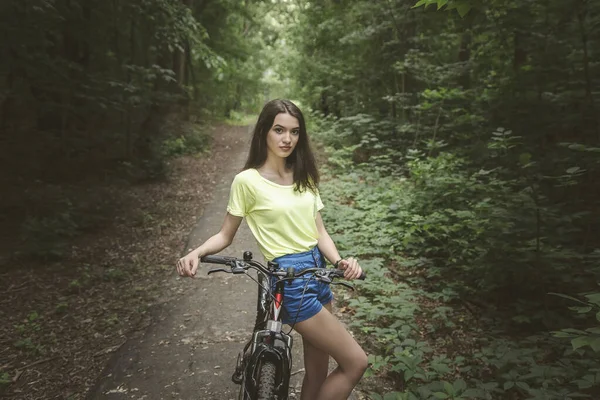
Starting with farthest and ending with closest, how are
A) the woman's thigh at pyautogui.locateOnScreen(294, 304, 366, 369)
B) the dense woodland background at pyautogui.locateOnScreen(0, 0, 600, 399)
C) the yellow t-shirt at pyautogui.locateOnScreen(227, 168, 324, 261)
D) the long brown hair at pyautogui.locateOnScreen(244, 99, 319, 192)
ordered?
the dense woodland background at pyautogui.locateOnScreen(0, 0, 600, 399) < the long brown hair at pyautogui.locateOnScreen(244, 99, 319, 192) < the yellow t-shirt at pyautogui.locateOnScreen(227, 168, 324, 261) < the woman's thigh at pyautogui.locateOnScreen(294, 304, 366, 369)

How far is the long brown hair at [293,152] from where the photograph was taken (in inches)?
87.5

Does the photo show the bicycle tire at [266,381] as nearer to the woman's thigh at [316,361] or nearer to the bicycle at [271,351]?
the bicycle at [271,351]

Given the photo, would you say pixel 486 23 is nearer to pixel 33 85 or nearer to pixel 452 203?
pixel 452 203

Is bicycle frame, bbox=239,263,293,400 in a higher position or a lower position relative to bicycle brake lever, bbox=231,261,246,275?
lower

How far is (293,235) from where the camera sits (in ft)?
7.07

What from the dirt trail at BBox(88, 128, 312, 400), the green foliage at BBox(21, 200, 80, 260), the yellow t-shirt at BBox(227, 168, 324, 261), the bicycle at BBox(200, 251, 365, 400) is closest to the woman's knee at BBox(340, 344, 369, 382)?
the bicycle at BBox(200, 251, 365, 400)

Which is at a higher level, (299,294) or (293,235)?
(293,235)

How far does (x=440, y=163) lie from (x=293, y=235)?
5886mm

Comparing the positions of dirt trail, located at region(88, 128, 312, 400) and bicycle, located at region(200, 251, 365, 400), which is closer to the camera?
bicycle, located at region(200, 251, 365, 400)

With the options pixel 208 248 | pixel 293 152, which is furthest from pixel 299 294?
pixel 293 152

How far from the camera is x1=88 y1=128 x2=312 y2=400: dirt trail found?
134 inches

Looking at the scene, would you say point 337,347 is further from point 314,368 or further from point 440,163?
point 440,163

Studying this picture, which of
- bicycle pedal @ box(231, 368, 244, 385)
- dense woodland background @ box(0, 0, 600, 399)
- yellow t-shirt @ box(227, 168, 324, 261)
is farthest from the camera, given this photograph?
dense woodland background @ box(0, 0, 600, 399)

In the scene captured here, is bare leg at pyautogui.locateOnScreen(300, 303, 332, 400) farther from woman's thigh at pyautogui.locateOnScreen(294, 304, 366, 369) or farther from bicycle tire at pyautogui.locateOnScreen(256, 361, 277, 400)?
bicycle tire at pyautogui.locateOnScreen(256, 361, 277, 400)
